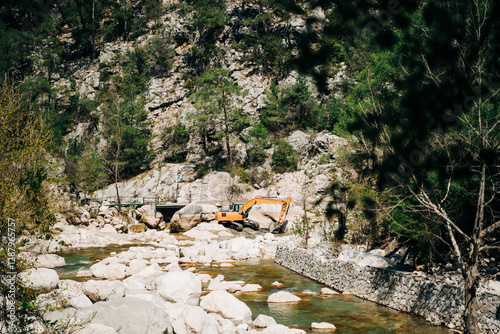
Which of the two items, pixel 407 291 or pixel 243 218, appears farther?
pixel 243 218

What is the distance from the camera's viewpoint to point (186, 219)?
3191 centimetres

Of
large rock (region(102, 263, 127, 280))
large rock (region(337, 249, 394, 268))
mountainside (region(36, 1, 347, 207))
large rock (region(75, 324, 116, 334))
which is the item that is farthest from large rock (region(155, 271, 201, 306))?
mountainside (region(36, 1, 347, 207))

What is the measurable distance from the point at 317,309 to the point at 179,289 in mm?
4294

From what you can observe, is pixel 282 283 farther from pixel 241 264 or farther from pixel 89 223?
pixel 89 223

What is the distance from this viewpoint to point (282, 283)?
48.4 feet

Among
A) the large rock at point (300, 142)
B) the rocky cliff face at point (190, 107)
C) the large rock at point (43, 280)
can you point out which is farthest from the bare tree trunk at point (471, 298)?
the large rock at point (300, 142)

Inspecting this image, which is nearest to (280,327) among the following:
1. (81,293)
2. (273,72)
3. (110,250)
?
(81,293)

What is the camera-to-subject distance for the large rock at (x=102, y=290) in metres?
10.2

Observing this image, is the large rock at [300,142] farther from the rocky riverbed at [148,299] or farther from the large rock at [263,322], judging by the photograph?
the large rock at [263,322]

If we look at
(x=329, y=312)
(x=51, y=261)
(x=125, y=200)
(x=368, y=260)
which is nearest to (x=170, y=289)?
(x=329, y=312)

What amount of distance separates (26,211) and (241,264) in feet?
45.4

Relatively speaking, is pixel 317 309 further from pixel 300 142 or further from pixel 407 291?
pixel 300 142

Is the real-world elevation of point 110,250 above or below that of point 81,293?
below

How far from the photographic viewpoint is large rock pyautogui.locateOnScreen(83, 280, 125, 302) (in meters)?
10.2
